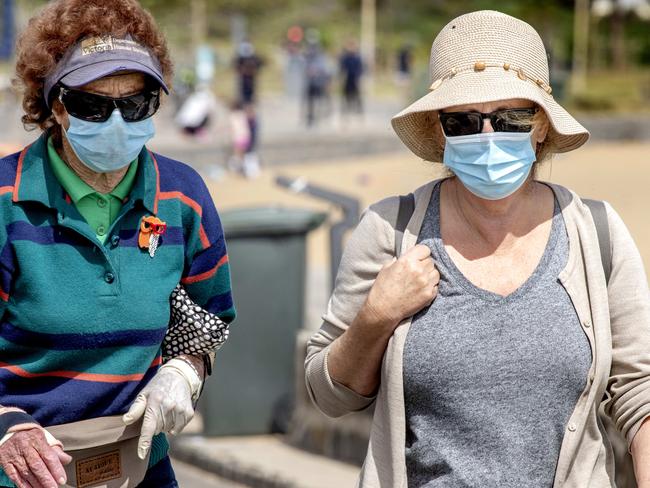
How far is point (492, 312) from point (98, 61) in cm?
95

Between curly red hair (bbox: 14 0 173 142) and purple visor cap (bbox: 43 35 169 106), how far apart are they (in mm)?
23

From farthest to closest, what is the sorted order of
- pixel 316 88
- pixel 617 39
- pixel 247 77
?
pixel 617 39
pixel 316 88
pixel 247 77

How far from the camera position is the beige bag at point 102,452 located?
254 cm

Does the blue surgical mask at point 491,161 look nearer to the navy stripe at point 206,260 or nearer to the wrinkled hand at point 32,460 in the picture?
the navy stripe at point 206,260

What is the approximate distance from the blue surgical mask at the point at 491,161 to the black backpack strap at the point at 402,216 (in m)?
0.12

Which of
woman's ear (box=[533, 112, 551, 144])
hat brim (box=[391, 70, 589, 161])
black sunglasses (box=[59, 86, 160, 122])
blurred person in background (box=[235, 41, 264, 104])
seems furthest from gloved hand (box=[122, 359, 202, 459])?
blurred person in background (box=[235, 41, 264, 104])

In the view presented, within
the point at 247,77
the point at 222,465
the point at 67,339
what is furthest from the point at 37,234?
the point at 247,77

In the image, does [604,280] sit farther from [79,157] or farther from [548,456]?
[79,157]

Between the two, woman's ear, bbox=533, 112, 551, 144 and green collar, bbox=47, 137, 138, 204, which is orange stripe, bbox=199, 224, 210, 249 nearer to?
green collar, bbox=47, 137, 138, 204

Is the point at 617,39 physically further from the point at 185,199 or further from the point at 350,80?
the point at 185,199

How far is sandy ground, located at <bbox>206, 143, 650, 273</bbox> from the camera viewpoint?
49.8ft

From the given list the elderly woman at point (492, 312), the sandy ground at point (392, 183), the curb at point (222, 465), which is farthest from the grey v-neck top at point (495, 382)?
the sandy ground at point (392, 183)

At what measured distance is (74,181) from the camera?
2.60 m

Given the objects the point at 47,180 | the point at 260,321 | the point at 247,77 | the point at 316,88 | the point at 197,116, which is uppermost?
the point at 47,180
